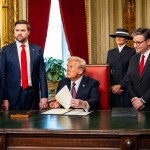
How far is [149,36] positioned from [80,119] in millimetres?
1624

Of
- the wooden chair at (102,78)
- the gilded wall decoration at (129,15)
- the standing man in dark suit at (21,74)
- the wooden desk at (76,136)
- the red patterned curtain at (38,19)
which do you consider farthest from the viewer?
the gilded wall decoration at (129,15)

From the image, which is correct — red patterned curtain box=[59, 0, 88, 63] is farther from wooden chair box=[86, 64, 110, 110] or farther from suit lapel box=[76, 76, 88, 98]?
A: suit lapel box=[76, 76, 88, 98]

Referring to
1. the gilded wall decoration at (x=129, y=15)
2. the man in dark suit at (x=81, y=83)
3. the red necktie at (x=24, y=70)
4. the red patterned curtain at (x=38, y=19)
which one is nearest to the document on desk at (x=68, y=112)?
the man in dark suit at (x=81, y=83)

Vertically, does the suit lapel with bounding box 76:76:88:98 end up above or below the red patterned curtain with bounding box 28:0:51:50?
below

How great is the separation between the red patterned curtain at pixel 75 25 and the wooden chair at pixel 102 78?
14.1 ft

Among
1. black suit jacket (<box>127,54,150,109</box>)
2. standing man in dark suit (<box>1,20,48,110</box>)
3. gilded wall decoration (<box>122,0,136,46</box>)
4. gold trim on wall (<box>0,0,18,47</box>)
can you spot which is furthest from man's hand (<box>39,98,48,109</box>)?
gilded wall decoration (<box>122,0,136,46</box>)

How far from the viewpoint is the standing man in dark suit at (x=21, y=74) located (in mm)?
4410

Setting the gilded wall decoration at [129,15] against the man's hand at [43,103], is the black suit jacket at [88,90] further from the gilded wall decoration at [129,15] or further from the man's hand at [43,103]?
the gilded wall decoration at [129,15]

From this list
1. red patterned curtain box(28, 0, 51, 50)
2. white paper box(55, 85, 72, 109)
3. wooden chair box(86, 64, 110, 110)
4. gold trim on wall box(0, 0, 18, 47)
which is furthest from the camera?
red patterned curtain box(28, 0, 51, 50)

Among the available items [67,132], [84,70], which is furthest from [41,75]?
[67,132]

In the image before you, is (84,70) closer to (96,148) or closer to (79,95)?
(79,95)

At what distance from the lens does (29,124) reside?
285cm

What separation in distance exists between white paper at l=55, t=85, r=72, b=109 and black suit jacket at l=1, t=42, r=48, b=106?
3.16 feet

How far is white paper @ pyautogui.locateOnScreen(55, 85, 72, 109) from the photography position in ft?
11.4
